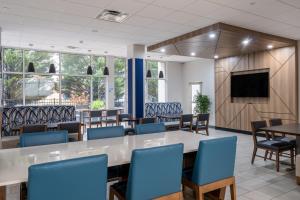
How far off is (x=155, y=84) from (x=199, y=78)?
228cm

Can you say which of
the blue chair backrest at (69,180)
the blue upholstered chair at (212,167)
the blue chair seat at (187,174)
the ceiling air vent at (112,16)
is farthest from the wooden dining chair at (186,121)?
the blue chair backrest at (69,180)

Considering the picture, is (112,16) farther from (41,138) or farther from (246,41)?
(246,41)

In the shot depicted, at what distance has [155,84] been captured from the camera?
11.7 m

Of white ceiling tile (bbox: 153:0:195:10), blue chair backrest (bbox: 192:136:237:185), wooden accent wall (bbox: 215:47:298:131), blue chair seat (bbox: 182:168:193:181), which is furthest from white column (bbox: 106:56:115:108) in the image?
blue chair backrest (bbox: 192:136:237:185)

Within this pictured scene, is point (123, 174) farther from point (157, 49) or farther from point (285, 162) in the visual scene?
point (157, 49)

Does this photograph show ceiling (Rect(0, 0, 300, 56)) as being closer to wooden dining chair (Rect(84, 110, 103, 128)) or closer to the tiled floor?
wooden dining chair (Rect(84, 110, 103, 128))

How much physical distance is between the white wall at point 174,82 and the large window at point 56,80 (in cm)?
240

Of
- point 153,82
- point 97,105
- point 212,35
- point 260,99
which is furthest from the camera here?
point 153,82

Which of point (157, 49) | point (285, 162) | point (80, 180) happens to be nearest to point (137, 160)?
point (80, 180)

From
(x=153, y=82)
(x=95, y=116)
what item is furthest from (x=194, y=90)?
(x=95, y=116)

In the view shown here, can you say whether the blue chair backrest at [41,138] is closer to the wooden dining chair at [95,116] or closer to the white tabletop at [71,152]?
the white tabletop at [71,152]

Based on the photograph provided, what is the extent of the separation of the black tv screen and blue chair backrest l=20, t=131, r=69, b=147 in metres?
6.98

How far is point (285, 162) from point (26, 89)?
8952mm

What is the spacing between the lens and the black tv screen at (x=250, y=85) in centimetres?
772
